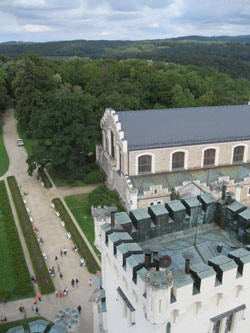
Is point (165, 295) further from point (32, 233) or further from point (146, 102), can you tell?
point (146, 102)

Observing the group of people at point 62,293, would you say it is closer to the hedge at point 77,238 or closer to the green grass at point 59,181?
the hedge at point 77,238

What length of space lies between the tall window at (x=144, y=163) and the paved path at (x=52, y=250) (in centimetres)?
1027

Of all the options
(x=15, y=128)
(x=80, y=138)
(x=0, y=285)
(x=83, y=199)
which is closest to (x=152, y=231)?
(x=0, y=285)

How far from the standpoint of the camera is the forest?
42812 mm

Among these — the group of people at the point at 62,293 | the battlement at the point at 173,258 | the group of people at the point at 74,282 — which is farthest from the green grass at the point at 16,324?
the battlement at the point at 173,258

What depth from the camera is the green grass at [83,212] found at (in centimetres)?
3347

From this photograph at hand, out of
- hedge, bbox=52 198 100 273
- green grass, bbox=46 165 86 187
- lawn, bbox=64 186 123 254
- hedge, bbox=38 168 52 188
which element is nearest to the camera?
hedge, bbox=52 198 100 273

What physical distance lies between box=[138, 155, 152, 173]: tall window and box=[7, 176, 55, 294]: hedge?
549 inches

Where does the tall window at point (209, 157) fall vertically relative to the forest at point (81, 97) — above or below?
below

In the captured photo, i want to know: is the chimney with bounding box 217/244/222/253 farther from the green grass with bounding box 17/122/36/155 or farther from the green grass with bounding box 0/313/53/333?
the green grass with bounding box 17/122/36/155

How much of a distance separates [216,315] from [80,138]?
34015mm

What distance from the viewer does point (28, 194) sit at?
1634 inches

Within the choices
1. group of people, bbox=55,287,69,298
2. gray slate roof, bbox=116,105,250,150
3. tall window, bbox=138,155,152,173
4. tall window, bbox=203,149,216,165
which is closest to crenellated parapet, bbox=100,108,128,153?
gray slate roof, bbox=116,105,250,150

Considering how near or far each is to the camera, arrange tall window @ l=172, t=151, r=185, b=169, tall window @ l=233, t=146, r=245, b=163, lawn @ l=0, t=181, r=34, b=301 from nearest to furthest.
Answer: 1. lawn @ l=0, t=181, r=34, b=301
2. tall window @ l=172, t=151, r=185, b=169
3. tall window @ l=233, t=146, r=245, b=163
